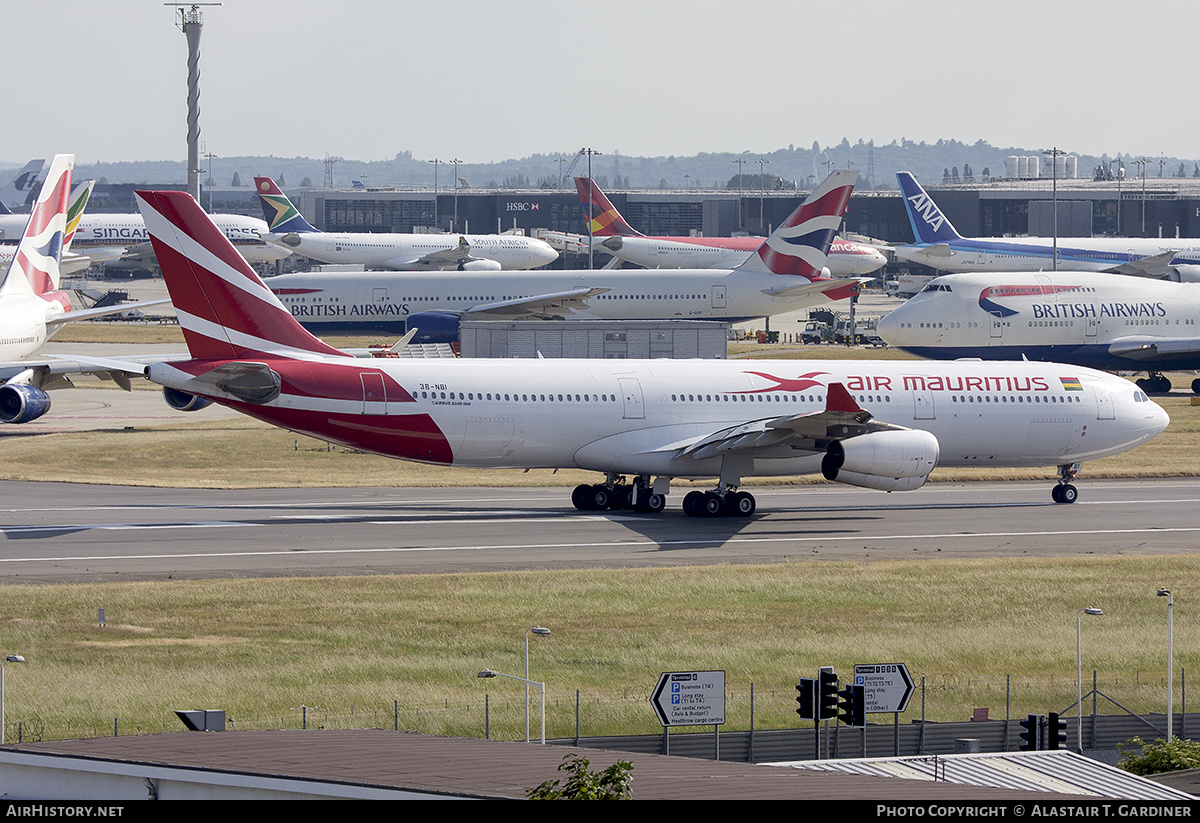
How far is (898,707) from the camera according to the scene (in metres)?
23.8

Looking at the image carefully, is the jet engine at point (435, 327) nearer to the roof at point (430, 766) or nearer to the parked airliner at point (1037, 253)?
the parked airliner at point (1037, 253)

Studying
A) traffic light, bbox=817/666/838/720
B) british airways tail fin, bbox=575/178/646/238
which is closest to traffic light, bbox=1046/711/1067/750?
traffic light, bbox=817/666/838/720

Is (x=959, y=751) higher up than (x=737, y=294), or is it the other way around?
(x=737, y=294)

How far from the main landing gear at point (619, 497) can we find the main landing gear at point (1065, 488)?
1340 centimetres

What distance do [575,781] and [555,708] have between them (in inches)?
533

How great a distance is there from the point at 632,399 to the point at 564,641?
48.8 ft

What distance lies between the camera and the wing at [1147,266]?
126m

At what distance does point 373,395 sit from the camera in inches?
1615

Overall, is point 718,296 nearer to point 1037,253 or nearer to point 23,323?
point 23,323

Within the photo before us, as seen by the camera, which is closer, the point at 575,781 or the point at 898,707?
the point at 575,781

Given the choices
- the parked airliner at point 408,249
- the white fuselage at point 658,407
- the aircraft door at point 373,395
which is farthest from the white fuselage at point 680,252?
the aircraft door at point 373,395

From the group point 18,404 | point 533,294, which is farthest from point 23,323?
point 533,294
